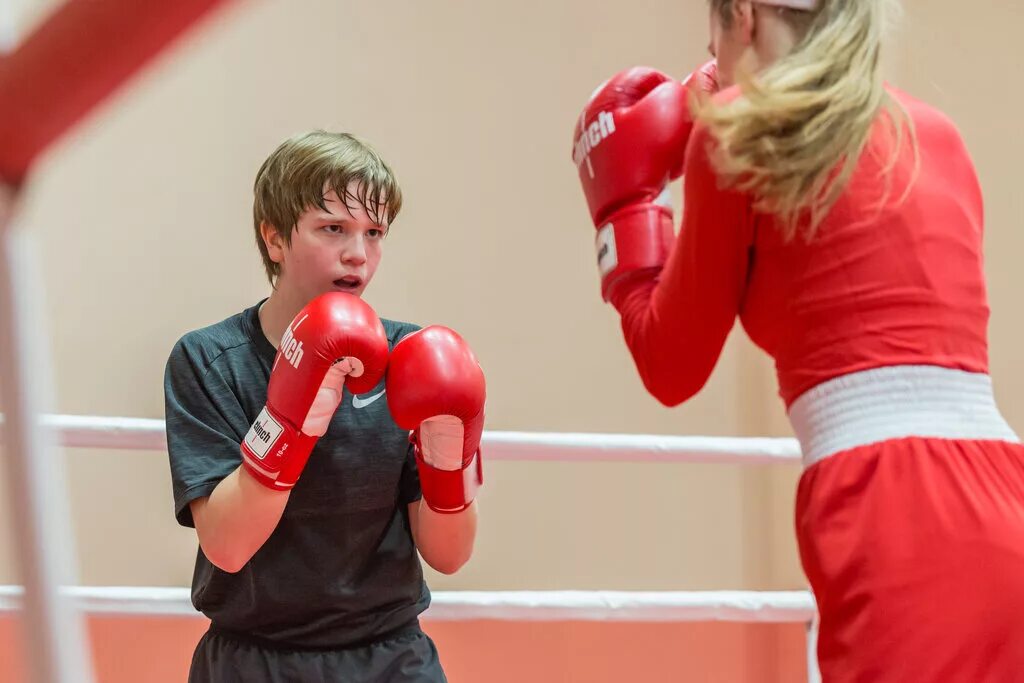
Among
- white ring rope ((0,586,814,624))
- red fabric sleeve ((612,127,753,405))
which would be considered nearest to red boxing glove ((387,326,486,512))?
red fabric sleeve ((612,127,753,405))

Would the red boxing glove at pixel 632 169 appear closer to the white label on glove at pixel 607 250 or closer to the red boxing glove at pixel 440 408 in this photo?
the white label on glove at pixel 607 250

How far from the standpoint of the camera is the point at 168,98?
7.53 feet

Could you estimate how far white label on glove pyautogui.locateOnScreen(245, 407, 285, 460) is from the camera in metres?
1.00

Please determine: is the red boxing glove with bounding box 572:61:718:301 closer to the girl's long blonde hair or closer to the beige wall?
the girl's long blonde hair

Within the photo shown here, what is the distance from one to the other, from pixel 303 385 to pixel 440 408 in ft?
0.45

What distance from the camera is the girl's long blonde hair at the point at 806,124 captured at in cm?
79

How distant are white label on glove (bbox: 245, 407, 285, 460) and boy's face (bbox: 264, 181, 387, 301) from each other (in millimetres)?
195

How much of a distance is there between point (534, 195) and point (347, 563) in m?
1.51

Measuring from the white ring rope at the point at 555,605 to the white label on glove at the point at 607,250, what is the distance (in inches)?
28.3

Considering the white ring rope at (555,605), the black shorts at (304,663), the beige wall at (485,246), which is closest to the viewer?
the black shorts at (304,663)

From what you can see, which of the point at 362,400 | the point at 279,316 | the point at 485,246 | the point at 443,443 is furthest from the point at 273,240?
the point at 485,246

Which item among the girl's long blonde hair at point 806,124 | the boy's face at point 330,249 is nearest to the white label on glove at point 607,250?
the girl's long blonde hair at point 806,124

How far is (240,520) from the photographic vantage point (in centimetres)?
100

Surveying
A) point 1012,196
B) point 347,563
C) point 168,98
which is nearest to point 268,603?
point 347,563
